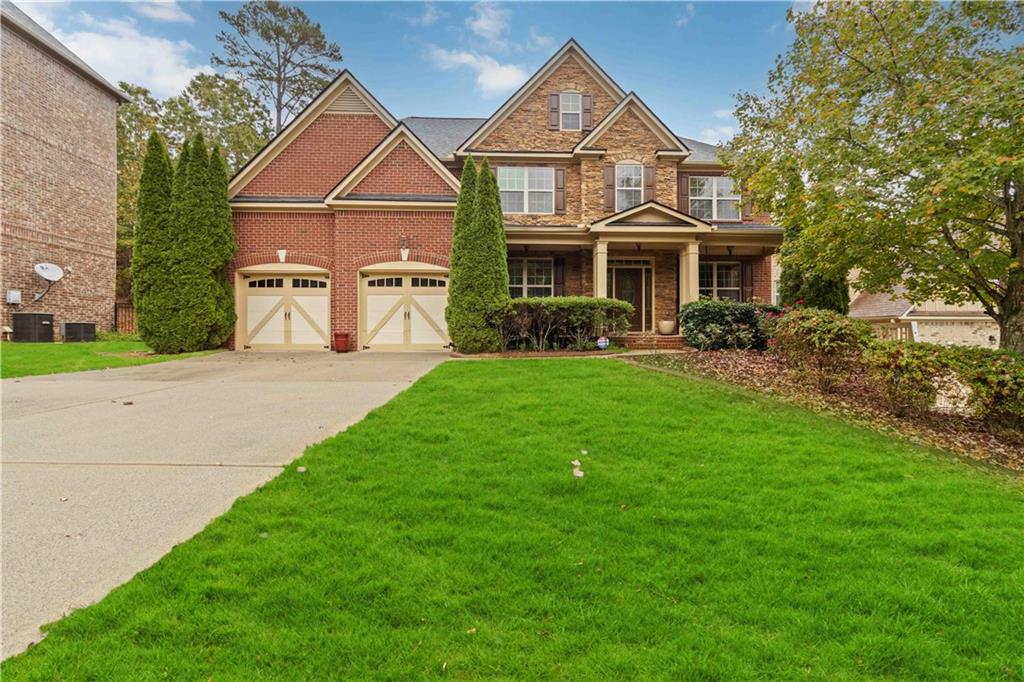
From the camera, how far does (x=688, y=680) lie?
1.92 m

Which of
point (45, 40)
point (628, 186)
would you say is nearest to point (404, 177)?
point (628, 186)

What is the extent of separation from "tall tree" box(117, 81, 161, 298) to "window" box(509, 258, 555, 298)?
22.7 m

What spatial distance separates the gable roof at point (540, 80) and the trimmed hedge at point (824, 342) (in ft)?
40.4

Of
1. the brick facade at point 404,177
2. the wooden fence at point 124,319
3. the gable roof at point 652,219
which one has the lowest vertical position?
the wooden fence at point 124,319

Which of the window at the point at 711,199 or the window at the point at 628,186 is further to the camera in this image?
the window at the point at 711,199

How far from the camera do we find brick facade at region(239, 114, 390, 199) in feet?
49.0

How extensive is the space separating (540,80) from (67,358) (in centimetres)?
1551

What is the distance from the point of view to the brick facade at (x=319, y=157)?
1495cm

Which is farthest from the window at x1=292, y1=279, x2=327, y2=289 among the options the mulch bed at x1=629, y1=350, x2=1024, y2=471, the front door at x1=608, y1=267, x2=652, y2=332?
the mulch bed at x1=629, y1=350, x2=1024, y2=471

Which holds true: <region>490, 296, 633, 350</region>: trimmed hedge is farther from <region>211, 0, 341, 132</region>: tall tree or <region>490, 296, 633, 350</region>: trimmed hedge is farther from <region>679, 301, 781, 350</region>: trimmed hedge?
<region>211, 0, 341, 132</region>: tall tree

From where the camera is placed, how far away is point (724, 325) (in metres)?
12.0

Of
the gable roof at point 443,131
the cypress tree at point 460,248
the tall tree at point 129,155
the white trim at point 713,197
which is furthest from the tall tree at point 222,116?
the white trim at point 713,197

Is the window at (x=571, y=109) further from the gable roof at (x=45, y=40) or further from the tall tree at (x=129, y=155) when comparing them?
the tall tree at (x=129, y=155)

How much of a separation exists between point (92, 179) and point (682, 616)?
25.9m
